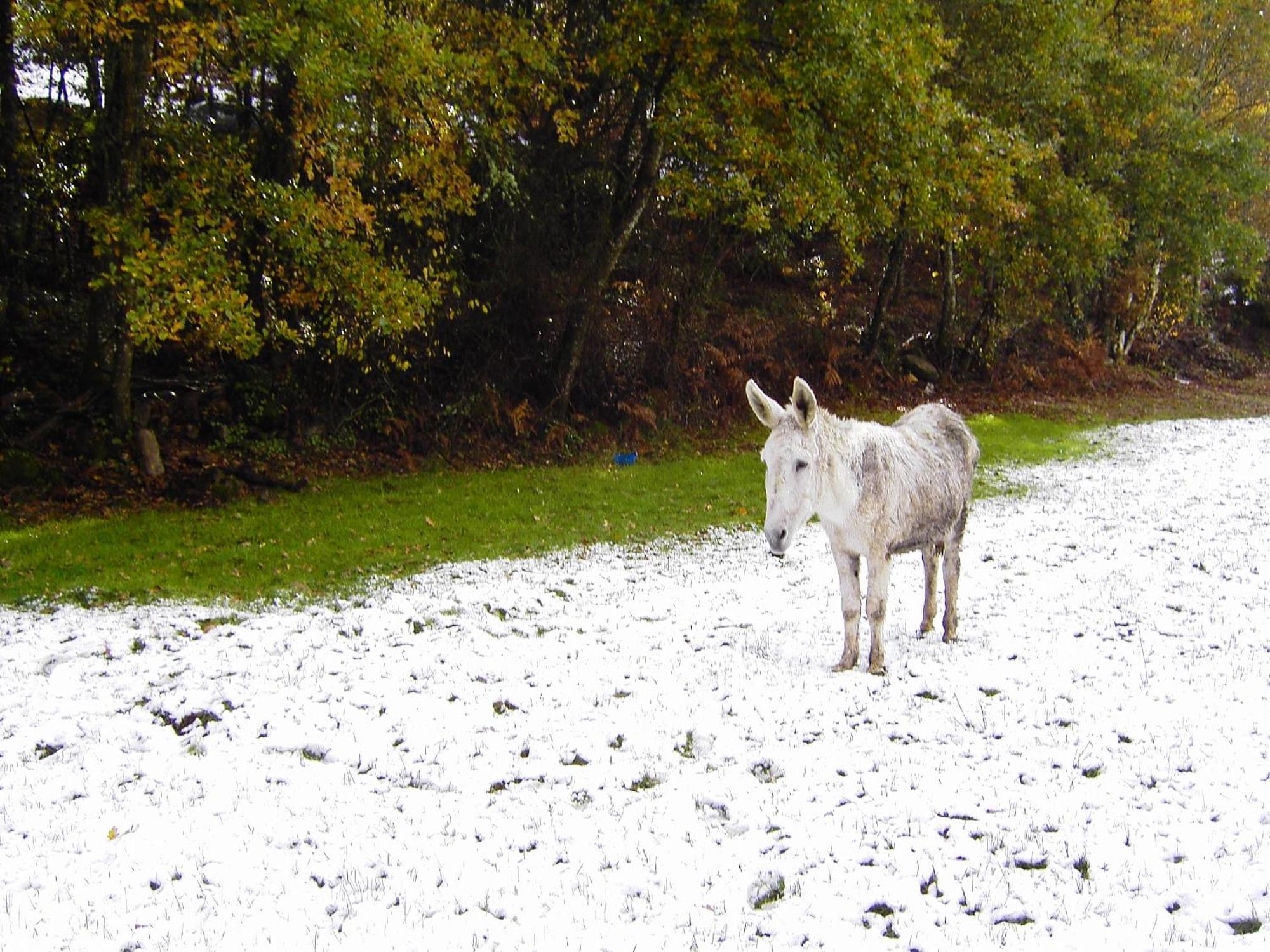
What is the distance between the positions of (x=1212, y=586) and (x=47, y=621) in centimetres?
1355

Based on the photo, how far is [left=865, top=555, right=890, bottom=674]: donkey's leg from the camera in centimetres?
764

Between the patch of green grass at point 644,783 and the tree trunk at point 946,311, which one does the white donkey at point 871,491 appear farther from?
the tree trunk at point 946,311

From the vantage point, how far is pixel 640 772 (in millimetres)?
6445

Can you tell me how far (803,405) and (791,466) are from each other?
51 centimetres

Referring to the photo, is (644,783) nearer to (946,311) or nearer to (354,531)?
(354,531)

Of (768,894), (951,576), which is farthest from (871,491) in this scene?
(768,894)

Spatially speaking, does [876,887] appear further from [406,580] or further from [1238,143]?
[1238,143]

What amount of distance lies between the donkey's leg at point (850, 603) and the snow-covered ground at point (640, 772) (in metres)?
0.36

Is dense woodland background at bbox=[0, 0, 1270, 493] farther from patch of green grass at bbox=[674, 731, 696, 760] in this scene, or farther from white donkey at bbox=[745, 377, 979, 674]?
patch of green grass at bbox=[674, 731, 696, 760]

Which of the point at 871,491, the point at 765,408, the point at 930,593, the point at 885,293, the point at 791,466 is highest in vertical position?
the point at 885,293

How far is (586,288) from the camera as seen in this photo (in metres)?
19.3

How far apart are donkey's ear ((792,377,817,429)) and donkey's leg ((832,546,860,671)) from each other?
58.0 inches

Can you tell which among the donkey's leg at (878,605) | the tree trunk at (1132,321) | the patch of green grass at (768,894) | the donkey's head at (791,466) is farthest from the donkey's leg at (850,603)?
the tree trunk at (1132,321)

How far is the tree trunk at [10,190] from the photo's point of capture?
567 inches
